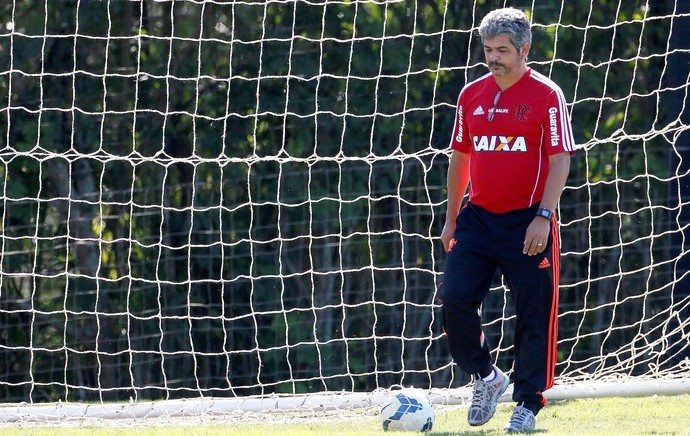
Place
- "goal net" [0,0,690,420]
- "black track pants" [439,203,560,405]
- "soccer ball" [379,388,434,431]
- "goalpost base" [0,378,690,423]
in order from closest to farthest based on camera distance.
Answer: "black track pants" [439,203,560,405], "soccer ball" [379,388,434,431], "goalpost base" [0,378,690,423], "goal net" [0,0,690,420]

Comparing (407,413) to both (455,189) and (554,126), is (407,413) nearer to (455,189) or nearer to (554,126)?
(455,189)

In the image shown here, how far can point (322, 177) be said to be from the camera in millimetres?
7285

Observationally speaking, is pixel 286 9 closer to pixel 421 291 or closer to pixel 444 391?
pixel 421 291

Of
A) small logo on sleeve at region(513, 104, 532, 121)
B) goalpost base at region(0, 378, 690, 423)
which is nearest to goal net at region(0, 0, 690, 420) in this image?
goalpost base at region(0, 378, 690, 423)

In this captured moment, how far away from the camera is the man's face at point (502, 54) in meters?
3.77

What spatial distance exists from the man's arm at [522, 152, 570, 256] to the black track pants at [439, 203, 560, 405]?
0.27 ft

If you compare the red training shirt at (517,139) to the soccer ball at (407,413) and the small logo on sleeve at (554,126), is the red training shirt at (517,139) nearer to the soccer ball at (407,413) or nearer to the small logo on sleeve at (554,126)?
the small logo on sleeve at (554,126)

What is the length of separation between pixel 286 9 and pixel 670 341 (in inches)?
122

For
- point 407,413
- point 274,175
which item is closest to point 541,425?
point 407,413

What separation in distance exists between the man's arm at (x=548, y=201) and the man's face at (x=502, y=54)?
337 mm

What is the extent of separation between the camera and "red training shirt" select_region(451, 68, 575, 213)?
150 inches

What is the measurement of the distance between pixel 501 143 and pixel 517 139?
6 centimetres

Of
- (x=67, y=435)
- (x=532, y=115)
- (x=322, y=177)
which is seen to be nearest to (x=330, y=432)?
(x=67, y=435)

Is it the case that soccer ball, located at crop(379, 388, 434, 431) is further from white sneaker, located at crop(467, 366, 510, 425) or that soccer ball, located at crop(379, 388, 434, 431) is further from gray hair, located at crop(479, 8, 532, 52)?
gray hair, located at crop(479, 8, 532, 52)
